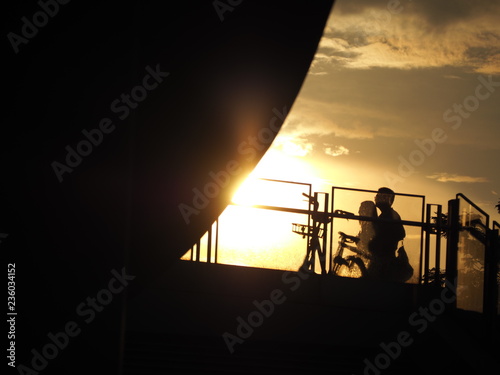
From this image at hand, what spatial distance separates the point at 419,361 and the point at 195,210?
206 inches

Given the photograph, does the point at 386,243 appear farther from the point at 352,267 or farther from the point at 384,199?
the point at 384,199

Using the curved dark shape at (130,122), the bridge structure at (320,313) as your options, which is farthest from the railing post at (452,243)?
the curved dark shape at (130,122)

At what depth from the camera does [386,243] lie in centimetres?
773

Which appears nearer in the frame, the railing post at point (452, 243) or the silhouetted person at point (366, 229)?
the railing post at point (452, 243)

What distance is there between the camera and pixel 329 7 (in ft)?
6.71

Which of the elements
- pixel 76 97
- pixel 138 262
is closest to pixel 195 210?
pixel 138 262

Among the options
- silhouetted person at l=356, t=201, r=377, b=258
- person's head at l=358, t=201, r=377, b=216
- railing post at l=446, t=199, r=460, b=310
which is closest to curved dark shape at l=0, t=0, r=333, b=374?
silhouetted person at l=356, t=201, r=377, b=258

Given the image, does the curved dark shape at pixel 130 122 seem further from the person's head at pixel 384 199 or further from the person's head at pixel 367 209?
the person's head at pixel 384 199

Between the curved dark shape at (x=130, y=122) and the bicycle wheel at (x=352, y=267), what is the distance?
5359mm

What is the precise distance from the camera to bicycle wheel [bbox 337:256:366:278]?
7449 millimetres

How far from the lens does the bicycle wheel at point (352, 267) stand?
24.4ft

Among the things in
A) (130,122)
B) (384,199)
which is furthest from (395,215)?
(130,122)

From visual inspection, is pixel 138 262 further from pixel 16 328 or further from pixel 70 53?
pixel 70 53

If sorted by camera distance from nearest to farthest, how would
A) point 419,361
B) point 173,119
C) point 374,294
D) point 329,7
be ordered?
1. point 329,7
2. point 173,119
3. point 419,361
4. point 374,294
